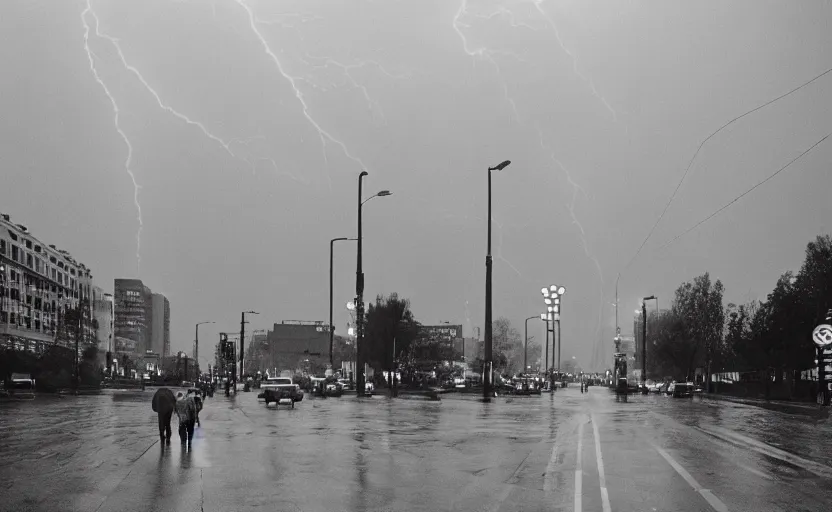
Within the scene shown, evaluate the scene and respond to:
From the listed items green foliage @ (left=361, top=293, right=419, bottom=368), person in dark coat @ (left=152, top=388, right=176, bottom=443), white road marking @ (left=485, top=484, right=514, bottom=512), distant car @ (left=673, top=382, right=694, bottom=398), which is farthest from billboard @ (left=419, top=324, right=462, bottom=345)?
white road marking @ (left=485, top=484, right=514, bottom=512)

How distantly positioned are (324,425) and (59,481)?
15.8m

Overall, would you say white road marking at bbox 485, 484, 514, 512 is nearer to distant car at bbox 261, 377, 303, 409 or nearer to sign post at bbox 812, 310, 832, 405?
sign post at bbox 812, 310, 832, 405

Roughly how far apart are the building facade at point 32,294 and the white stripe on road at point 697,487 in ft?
334

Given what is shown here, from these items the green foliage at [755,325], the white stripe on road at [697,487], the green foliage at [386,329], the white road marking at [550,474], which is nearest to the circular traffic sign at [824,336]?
the green foliage at [755,325]

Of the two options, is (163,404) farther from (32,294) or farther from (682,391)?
(32,294)

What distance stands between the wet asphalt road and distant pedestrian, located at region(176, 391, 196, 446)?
436 millimetres

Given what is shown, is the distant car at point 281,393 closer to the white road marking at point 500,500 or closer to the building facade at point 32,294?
the white road marking at point 500,500

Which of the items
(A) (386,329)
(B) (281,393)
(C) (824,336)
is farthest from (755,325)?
(B) (281,393)

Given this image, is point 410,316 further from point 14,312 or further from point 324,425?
point 324,425

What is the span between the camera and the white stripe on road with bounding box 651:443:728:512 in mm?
12883

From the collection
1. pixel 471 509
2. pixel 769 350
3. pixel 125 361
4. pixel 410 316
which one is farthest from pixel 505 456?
pixel 125 361

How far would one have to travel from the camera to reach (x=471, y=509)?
12.9 m

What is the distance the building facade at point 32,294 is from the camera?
Result: 418 ft

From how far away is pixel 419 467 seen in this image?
18.1 metres
